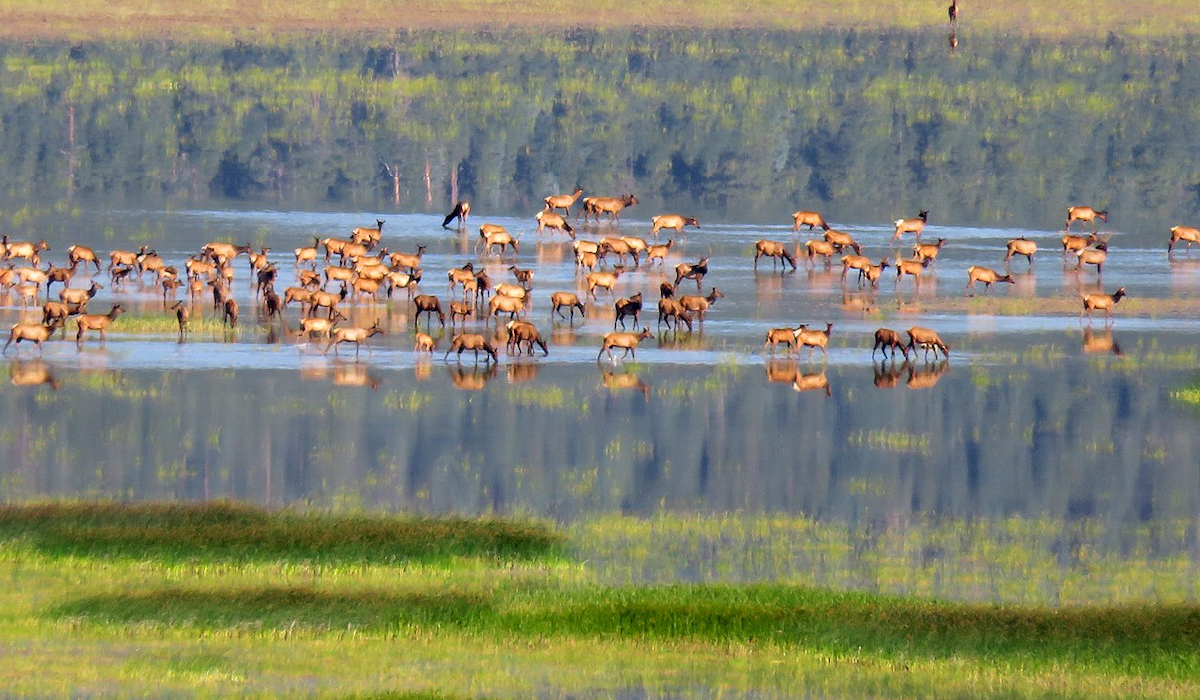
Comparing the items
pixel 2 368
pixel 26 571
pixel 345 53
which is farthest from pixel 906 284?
pixel 345 53

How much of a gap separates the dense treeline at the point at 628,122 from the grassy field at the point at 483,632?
47048 mm

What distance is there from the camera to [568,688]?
1477 cm

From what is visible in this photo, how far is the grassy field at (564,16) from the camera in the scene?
304ft

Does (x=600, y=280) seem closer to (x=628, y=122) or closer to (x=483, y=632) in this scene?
(x=483, y=632)

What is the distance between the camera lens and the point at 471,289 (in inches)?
1590

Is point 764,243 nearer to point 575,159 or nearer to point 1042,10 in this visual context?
point 575,159

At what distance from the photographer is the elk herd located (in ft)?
108

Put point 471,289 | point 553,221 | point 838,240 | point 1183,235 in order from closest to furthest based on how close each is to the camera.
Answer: point 471,289 → point 838,240 → point 1183,235 → point 553,221

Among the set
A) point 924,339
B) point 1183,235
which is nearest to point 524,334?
point 924,339

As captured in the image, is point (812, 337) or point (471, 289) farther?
point (471, 289)

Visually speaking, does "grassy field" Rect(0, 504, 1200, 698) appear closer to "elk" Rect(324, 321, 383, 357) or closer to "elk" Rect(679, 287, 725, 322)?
"elk" Rect(324, 321, 383, 357)

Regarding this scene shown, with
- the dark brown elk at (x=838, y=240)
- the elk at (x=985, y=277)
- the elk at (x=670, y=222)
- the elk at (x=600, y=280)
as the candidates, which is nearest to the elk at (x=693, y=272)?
the elk at (x=600, y=280)

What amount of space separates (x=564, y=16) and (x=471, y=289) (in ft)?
182

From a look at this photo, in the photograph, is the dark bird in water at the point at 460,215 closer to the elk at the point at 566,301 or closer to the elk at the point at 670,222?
the elk at the point at 670,222
